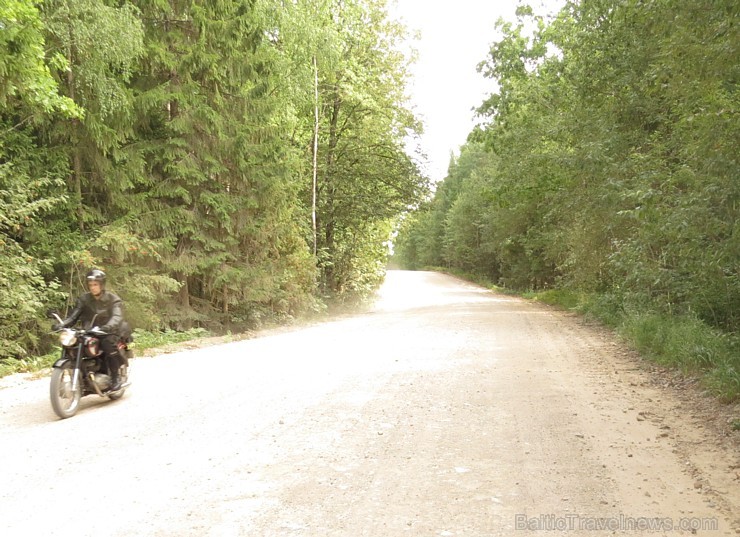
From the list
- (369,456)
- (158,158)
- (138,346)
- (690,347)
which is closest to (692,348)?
(690,347)

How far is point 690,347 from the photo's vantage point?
27.7 ft

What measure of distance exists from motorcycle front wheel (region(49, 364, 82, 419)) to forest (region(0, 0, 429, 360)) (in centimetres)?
367

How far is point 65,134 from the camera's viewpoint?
11.1 metres

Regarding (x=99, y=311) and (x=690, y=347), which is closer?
(x=99, y=311)

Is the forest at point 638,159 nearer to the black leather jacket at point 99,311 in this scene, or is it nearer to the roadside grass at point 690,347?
the roadside grass at point 690,347

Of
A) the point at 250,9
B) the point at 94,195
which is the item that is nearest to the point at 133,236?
the point at 94,195

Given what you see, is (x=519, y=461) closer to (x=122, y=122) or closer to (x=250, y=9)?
(x=122, y=122)

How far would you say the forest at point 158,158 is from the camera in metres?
9.69

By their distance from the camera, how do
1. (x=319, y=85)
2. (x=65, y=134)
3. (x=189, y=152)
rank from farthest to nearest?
(x=319, y=85), (x=189, y=152), (x=65, y=134)

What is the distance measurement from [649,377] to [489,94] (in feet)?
58.5

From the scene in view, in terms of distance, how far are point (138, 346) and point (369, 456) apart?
7.39 metres

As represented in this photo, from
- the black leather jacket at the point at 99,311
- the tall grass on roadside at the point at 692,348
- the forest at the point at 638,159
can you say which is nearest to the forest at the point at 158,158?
the black leather jacket at the point at 99,311

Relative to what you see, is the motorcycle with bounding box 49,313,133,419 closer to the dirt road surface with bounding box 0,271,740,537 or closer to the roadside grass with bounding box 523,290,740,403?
the dirt road surface with bounding box 0,271,740,537

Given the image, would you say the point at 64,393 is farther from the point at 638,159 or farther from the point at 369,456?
the point at 638,159
